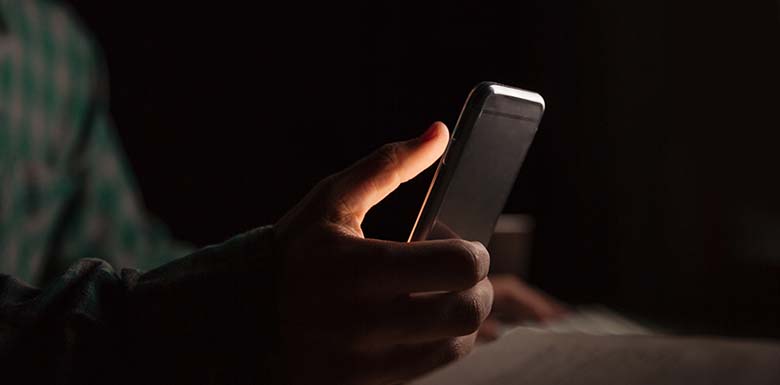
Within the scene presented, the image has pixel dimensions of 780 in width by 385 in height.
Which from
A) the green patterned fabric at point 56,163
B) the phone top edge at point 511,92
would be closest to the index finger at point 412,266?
the phone top edge at point 511,92

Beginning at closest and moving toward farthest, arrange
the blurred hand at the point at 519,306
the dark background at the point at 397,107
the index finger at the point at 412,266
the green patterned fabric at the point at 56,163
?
the index finger at the point at 412,266, the blurred hand at the point at 519,306, the green patterned fabric at the point at 56,163, the dark background at the point at 397,107

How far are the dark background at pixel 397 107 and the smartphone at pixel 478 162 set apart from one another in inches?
37.6

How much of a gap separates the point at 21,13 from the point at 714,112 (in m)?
1.26

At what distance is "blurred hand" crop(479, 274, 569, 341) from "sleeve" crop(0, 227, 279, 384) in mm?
500

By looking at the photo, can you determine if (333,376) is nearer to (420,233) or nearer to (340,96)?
(420,233)

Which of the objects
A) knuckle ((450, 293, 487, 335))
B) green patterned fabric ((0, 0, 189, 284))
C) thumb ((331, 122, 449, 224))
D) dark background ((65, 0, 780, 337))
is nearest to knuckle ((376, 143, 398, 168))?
thumb ((331, 122, 449, 224))

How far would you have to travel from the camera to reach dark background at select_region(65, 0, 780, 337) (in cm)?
149

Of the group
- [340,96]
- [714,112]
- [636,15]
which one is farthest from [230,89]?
[714,112]

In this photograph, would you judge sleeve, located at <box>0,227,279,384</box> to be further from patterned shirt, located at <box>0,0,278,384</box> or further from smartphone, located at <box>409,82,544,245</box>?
smartphone, located at <box>409,82,544,245</box>

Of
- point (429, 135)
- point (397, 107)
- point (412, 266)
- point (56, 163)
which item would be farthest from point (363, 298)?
point (397, 107)

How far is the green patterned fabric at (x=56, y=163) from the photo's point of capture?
1.13 metres

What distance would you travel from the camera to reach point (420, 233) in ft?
1.63

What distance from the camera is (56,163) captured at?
127 cm

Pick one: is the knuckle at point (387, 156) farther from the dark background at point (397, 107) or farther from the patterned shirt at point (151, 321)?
the dark background at point (397, 107)
